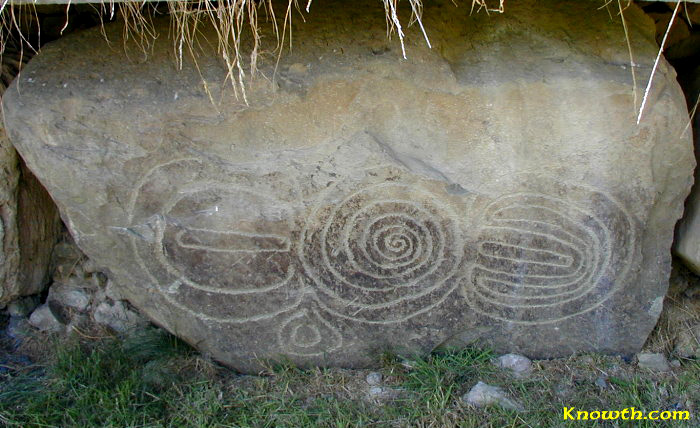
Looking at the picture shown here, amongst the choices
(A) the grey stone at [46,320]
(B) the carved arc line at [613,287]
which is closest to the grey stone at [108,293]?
(A) the grey stone at [46,320]

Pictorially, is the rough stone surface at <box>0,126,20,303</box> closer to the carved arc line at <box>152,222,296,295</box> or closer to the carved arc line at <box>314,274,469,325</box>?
the carved arc line at <box>152,222,296,295</box>

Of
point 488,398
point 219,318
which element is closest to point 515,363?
point 488,398

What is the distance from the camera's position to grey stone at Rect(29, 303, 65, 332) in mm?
2467

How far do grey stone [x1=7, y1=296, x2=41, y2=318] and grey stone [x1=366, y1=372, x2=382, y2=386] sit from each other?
1.17 metres

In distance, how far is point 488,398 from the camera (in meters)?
2.05

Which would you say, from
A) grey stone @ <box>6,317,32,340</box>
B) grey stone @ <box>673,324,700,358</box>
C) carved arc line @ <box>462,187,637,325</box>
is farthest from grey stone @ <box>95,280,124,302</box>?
grey stone @ <box>673,324,700,358</box>

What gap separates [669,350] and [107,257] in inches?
68.6

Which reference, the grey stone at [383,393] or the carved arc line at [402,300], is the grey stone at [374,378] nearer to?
the grey stone at [383,393]

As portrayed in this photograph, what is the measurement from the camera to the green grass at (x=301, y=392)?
2.04m

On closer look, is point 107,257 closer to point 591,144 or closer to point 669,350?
point 591,144

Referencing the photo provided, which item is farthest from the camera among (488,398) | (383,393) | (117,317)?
(117,317)

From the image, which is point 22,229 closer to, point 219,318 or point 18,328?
point 18,328

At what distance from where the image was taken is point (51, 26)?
2332 millimetres

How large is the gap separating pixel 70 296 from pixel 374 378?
107cm
